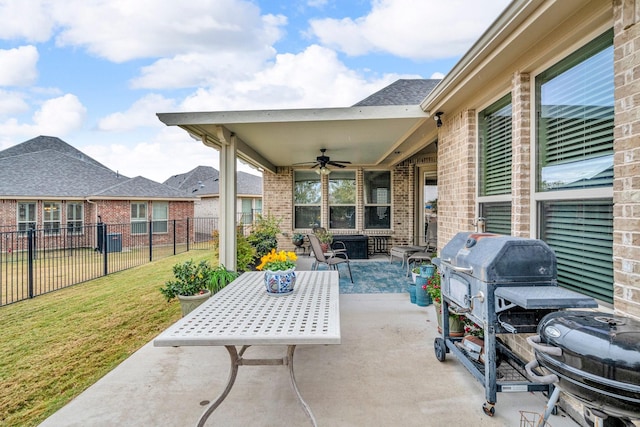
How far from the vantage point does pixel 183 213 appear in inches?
616

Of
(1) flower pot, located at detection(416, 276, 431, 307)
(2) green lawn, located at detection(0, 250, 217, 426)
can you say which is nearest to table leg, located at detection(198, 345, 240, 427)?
(2) green lawn, located at detection(0, 250, 217, 426)

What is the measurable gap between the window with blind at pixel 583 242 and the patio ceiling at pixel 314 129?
229 cm

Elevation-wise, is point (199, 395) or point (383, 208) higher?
point (383, 208)

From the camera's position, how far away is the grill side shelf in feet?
5.22

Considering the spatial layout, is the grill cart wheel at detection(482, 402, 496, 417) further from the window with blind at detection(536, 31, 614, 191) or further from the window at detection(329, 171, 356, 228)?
the window at detection(329, 171, 356, 228)

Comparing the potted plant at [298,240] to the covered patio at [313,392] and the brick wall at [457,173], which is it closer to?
the brick wall at [457,173]

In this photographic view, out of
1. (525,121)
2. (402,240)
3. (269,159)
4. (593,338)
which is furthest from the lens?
(402,240)

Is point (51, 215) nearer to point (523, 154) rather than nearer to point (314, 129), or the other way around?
point (314, 129)

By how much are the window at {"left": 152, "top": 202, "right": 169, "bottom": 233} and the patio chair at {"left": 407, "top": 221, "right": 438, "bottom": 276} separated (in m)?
11.6

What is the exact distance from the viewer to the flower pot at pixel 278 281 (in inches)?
105

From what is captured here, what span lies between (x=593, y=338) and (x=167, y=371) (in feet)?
9.60

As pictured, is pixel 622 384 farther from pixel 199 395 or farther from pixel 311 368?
pixel 199 395

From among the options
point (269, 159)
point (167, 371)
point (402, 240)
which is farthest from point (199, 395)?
point (402, 240)

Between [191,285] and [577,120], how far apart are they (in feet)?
13.6
